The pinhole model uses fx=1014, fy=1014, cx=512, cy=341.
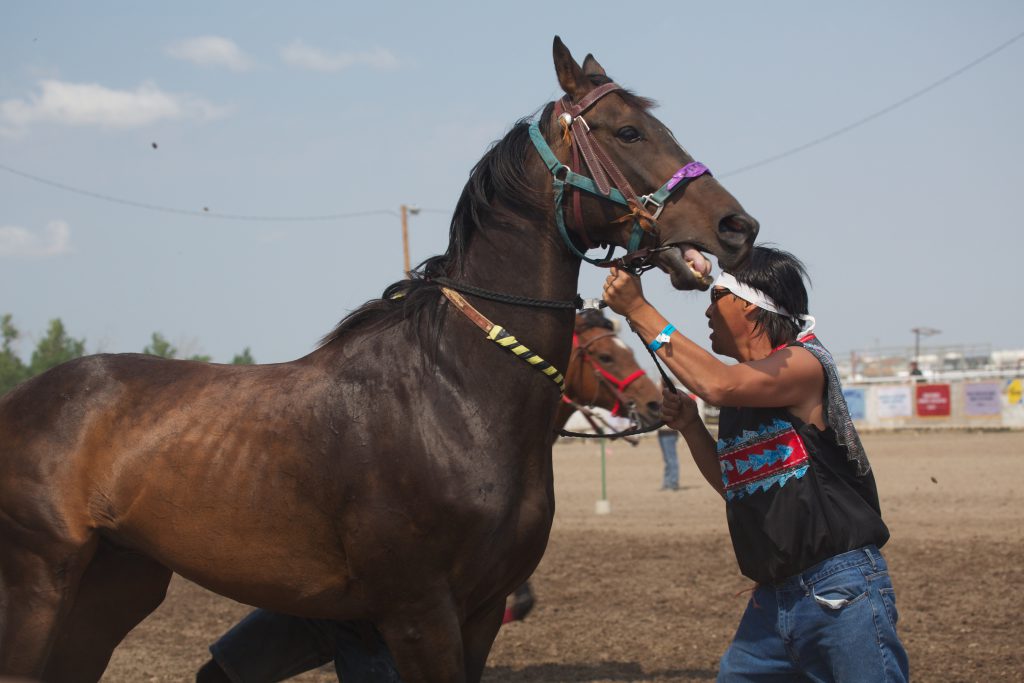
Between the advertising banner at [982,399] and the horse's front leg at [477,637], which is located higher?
the horse's front leg at [477,637]

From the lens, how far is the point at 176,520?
3.39 metres

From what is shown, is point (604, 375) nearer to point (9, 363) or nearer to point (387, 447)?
point (387, 447)

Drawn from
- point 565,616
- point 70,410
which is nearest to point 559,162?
point 70,410

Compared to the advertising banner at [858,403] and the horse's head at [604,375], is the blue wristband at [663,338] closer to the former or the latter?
the horse's head at [604,375]

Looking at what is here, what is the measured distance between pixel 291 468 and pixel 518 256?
1.02 metres

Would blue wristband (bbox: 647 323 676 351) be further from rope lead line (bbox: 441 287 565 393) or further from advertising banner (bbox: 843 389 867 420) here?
advertising banner (bbox: 843 389 867 420)

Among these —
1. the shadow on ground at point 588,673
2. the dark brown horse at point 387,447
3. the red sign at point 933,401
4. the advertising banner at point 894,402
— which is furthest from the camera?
the advertising banner at point 894,402

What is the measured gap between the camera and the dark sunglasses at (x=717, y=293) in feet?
11.3

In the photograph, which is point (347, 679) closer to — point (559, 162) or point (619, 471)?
point (559, 162)

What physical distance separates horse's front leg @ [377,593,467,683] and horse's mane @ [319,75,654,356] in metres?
0.85

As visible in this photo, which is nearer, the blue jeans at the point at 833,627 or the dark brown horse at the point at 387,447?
the blue jeans at the point at 833,627

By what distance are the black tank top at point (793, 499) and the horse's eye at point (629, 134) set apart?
861mm

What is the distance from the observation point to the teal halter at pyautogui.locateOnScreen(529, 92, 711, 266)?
10.5 ft

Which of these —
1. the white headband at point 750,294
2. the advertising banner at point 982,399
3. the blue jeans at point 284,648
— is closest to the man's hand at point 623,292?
the white headband at point 750,294
